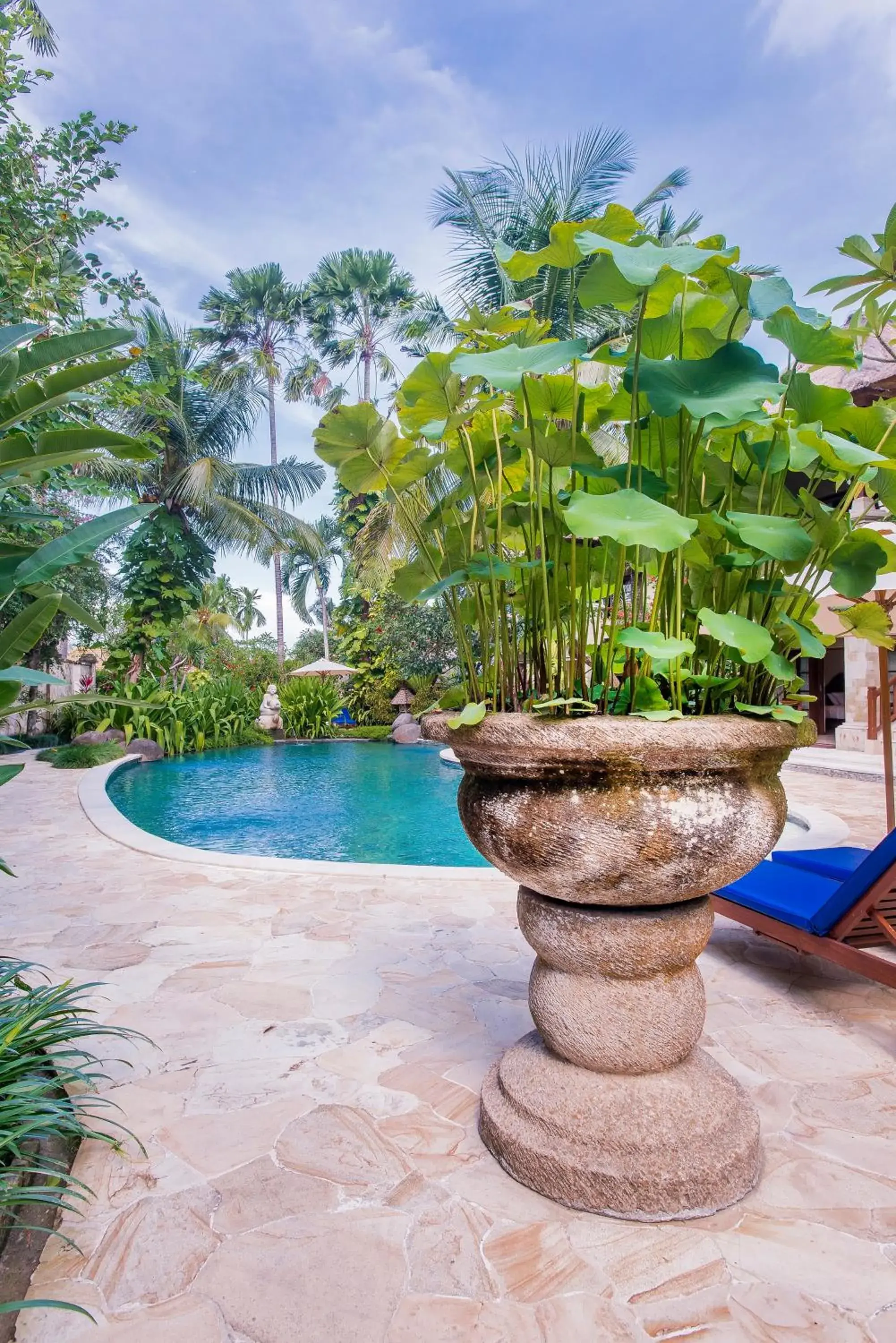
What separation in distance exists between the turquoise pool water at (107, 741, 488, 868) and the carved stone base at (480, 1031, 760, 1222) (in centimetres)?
402

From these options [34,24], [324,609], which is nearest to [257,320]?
[324,609]

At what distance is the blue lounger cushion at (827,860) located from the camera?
2.82 m

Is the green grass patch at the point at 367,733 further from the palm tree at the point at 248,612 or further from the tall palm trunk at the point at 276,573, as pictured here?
the palm tree at the point at 248,612

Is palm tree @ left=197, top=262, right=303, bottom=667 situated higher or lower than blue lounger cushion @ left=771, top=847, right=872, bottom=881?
higher

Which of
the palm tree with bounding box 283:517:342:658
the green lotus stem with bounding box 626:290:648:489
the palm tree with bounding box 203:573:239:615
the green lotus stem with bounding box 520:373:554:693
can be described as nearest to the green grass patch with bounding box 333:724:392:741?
the palm tree with bounding box 203:573:239:615

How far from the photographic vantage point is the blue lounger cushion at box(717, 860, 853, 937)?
7.18ft

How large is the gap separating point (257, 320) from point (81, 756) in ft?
55.1

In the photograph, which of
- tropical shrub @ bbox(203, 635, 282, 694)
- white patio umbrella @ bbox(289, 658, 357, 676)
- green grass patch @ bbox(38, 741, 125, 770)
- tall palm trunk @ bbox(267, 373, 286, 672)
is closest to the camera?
green grass patch @ bbox(38, 741, 125, 770)

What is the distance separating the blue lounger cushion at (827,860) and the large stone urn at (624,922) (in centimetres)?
153

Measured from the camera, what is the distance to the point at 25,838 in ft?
16.8

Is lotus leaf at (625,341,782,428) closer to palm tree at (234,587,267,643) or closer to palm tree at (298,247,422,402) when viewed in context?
palm tree at (298,247,422,402)

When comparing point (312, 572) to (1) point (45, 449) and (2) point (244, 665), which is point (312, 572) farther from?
(1) point (45, 449)

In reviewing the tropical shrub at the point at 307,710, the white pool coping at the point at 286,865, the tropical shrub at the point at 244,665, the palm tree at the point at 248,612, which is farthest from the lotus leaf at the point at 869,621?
→ the palm tree at the point at 248,612

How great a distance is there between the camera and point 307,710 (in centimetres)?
1539
